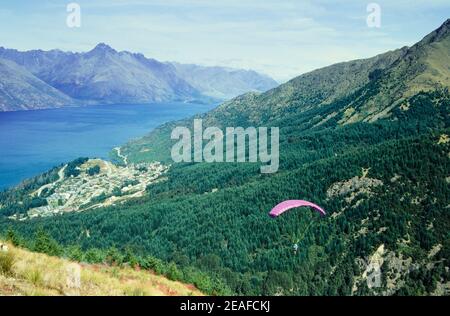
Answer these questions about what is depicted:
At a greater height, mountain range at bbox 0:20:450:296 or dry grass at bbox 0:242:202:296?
dry grass at bbox 0:242:202:296

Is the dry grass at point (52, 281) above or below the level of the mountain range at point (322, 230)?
above

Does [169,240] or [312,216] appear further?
[169,240]

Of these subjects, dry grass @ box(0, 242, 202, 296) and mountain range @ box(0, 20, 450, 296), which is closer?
dry grass @ box(0, 242, 202, 296)

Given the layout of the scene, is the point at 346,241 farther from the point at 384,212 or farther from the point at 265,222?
the point at 265,222

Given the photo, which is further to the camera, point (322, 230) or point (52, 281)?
point (322, 230)

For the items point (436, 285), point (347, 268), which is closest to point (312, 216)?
point (347, 268)

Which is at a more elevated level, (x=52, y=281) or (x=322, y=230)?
(x=52, y=281)

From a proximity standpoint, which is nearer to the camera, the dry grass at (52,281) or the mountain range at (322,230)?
the dry grass at (52,281)
